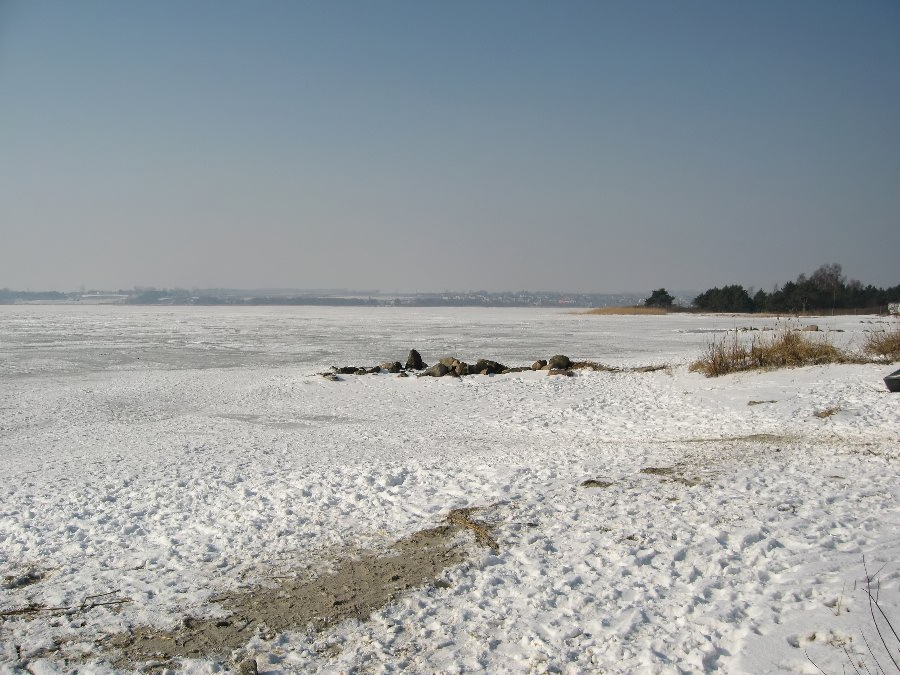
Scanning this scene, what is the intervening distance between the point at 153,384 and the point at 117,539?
10.4m

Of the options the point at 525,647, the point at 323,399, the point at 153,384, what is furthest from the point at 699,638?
the point at 153,384

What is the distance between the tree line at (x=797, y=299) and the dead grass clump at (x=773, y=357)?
144ft

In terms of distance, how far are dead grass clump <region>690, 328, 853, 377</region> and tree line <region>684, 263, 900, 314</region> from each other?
144ft

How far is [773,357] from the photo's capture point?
46.2ft

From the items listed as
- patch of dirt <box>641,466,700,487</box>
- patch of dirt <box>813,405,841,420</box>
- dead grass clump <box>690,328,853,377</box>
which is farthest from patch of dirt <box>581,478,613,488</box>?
dead grass clump <box>690,328,853,377</box>

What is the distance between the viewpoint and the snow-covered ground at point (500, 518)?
3605 millimetres

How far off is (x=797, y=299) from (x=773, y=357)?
47193 mm

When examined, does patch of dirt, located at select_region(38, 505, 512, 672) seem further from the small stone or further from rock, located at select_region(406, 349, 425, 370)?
rock, located at select_region(406, 349, 425, 370)

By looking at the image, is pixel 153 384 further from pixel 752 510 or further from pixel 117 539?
pixel 752 510

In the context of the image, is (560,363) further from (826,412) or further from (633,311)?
(633,311)

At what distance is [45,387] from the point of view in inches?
557

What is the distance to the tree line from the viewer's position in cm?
5625

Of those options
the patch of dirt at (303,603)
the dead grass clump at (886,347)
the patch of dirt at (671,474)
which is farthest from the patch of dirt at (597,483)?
the dead grass clump at (886,347)

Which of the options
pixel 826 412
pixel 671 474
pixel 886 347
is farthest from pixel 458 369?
pixel 671 474
